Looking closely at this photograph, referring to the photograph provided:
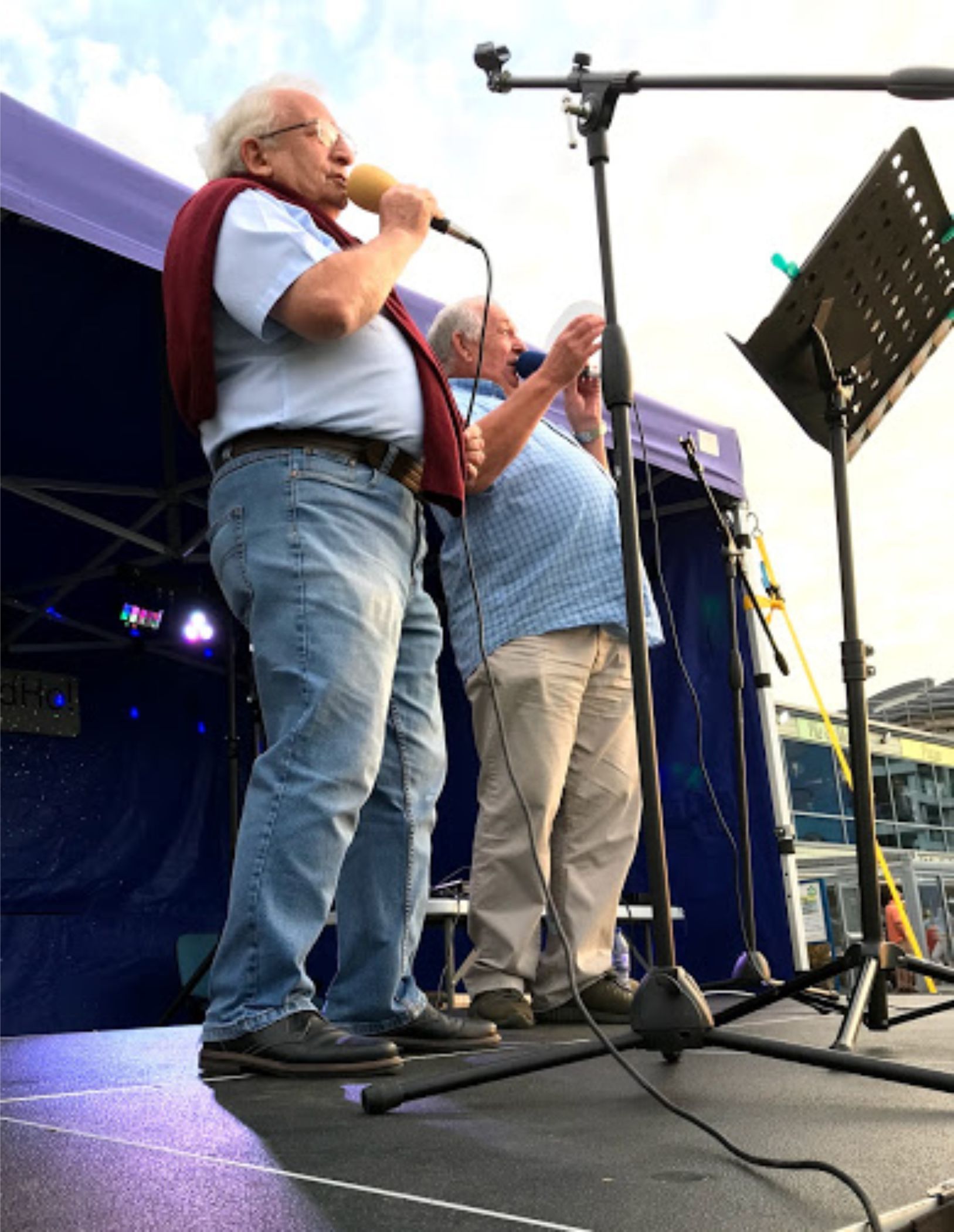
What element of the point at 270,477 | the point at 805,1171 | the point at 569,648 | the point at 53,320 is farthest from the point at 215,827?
the point at 805,1171

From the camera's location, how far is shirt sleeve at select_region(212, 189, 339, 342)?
1571 mm

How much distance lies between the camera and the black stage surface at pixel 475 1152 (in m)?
0.73

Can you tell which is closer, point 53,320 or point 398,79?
point 53,320

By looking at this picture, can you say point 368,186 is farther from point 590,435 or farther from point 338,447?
point 590,435

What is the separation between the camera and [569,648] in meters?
2.61

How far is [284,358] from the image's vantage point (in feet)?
5.42

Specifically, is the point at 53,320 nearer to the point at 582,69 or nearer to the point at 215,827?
the point at 582,69

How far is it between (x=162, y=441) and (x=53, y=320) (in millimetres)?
772

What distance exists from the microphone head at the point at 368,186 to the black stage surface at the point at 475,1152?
128 cm

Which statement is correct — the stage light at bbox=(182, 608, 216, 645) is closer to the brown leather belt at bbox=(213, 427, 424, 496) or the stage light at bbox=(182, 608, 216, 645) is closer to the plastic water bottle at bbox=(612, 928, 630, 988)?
the plastic water bottle at bbox=(612, 928, 630, 988)

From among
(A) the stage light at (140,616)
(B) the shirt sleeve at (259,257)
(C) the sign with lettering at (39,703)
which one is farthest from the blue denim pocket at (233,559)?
(C) the sign with lettering at (39,703)

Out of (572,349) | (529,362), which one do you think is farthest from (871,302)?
(529,362)

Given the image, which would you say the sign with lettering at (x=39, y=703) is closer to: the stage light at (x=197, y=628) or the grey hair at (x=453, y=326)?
the stage light at (x=197, y=628)

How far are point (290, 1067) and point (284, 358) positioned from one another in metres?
0.92
